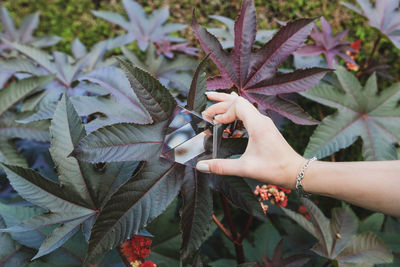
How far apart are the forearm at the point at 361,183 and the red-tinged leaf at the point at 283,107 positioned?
0.66ft

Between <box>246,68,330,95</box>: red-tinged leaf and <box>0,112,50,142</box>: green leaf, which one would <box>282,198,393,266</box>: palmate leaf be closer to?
<box>246,68,330,95</box>: red-tinged leaf

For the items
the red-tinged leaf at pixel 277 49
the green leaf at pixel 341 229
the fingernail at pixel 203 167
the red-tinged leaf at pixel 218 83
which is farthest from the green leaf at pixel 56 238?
the green leaf at pixel 341 229

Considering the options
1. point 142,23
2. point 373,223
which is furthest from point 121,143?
point 373,223

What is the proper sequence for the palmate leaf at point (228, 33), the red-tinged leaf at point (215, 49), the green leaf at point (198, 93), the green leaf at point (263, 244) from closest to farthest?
the green leaf at point (198, 93), the red-tinged leaf at point (215, 49), the green leaf at point (263, 244), the palmate leaf at point (228, 33)

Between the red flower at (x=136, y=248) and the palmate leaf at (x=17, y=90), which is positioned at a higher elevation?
the palmate leaf at (x=17, y=90)

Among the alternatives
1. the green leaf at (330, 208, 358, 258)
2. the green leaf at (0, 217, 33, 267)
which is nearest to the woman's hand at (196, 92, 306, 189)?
the green leaf at (330, 208, 358, 258)

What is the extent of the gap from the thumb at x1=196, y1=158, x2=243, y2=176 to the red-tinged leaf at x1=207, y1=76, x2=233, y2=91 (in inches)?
12.7

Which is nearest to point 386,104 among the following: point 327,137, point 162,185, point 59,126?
point 327,137

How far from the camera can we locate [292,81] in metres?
1.15

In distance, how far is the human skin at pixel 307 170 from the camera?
0.90 meters

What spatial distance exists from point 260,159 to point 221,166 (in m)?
0.12

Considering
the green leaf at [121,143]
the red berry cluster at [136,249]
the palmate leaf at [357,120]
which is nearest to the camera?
the green leaf at [121,143]

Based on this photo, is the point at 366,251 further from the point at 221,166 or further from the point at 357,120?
the point at 221,166

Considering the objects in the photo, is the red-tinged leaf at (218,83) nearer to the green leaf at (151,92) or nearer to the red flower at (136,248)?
the green leaf at (151,92)
